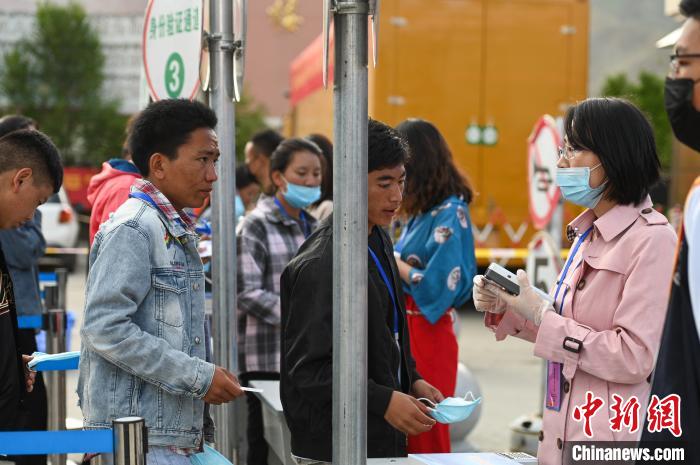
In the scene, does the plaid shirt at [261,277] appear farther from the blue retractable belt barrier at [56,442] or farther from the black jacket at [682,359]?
the black jacket at [682,359]

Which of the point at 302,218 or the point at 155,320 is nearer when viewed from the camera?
the point at 155,320

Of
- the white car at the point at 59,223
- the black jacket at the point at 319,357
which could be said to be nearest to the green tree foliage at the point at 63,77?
the white car at the point at 59,223

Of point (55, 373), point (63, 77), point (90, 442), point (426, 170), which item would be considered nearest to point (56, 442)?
point (90, 442)

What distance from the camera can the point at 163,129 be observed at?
2.96m

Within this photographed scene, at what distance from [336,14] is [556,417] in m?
1.28

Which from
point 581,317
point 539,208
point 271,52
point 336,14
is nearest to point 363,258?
point 336,14

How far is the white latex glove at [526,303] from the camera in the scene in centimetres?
281

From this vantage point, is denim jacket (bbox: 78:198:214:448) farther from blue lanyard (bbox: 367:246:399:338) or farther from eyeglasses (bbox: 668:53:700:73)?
eyeglasses (bbox: 668:53:700:73)

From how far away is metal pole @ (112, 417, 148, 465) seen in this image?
2260 mm

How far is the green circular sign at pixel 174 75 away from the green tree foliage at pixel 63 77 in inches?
1525

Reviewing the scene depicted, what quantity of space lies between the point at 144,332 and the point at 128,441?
Result: 43 cm

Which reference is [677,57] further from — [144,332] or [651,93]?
[651,93]

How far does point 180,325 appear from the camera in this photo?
2746 millimetres

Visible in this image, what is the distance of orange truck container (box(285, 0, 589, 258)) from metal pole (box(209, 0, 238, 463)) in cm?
860
